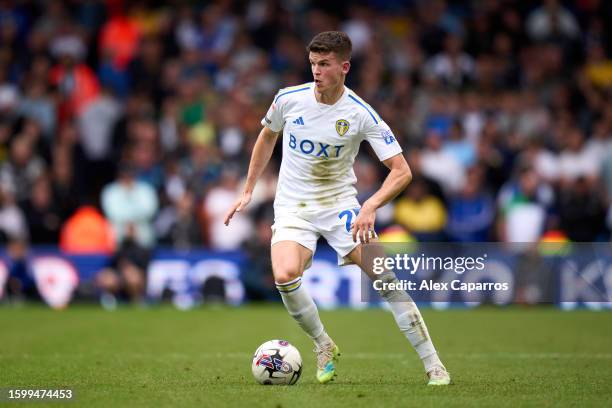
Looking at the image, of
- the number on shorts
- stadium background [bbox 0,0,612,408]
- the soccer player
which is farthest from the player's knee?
stadium background [bbox 0,0,612,408]

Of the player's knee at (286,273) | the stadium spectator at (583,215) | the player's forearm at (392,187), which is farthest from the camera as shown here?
the stadium spectator at (583,215)

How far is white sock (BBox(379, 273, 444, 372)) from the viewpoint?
8.24 m

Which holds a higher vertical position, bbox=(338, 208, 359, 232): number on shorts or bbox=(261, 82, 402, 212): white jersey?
bbox=(261, 82, 402, 212): white jersey

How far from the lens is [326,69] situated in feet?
26.7

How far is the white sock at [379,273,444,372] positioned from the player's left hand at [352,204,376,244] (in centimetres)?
50

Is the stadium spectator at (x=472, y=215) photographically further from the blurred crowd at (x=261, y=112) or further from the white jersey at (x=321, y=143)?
the white jersey at (x=321, y=143)

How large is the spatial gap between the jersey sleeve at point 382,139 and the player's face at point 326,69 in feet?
1.40

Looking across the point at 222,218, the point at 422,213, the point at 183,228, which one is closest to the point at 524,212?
the point at 422,213

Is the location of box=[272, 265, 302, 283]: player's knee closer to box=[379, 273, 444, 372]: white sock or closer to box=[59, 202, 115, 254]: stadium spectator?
box=[379, 273, 444, 372]: white sock

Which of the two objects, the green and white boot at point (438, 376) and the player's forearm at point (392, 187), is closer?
the player's forearm at point (392, 187)

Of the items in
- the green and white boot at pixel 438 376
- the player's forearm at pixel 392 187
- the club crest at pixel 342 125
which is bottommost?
the green and white boot at pixel 438 376

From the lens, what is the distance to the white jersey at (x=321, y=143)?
27.3ft

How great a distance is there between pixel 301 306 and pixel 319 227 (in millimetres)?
642

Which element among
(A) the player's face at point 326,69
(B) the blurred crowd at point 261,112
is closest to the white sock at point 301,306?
(A) the player's face at point 326,69
